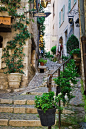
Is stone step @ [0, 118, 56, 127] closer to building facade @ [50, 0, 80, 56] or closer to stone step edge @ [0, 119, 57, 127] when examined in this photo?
stone step edge @ [0, 119, 57, 127]

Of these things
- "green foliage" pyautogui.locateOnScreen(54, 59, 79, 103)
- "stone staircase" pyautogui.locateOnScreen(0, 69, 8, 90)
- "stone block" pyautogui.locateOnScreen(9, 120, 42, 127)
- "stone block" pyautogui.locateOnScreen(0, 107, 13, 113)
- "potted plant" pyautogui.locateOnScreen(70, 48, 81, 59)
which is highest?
"potted plant" pyautogui.locateOnScreen(70, 48, 81, 59)

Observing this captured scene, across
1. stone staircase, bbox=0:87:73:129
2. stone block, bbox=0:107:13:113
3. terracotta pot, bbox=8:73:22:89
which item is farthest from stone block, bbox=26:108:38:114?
terracotta pot, bbox=8:73:22:89

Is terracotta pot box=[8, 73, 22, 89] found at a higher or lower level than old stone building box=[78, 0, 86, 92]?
lower

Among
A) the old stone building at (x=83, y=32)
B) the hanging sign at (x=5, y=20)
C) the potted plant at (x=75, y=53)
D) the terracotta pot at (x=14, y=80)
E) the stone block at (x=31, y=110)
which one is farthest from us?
the potted plant at (x=75, y=53)

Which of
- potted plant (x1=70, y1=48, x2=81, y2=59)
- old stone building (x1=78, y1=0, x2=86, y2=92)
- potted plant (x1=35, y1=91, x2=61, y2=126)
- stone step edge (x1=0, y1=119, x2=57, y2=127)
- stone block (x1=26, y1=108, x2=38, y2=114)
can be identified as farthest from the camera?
potted plant (x1=70, y1=48, x2=81, y2=59)

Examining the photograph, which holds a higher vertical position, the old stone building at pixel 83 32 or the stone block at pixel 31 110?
the old stone building at pixel 83 32

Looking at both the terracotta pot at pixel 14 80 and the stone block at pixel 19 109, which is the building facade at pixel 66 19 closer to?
the terracotta pot at pixel 14 80

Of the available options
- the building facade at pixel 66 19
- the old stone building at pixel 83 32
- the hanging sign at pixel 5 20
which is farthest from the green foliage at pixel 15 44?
the building facade at pixel 66 19

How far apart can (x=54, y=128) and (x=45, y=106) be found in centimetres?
135

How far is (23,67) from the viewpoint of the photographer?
7652 millimetres

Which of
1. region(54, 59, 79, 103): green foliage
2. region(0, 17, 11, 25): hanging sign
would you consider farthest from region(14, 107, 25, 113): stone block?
region(0, 17, 11, 25): hanging sign

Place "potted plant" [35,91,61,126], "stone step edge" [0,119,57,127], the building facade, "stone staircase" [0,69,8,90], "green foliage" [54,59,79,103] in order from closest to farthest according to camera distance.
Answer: "potted plant" [35,91,61,126] → "stone step edge" [0,119,57,127] → "green foliage" [54,59,79,103] → "stone staircase" [0,69,8,90] → the building facade

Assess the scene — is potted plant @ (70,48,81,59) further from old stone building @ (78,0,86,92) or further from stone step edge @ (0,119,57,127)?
stone step edge @ (0,119,57,127)

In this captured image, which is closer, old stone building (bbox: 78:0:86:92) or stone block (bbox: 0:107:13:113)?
stone block (bbox: 0:107:13:113)
